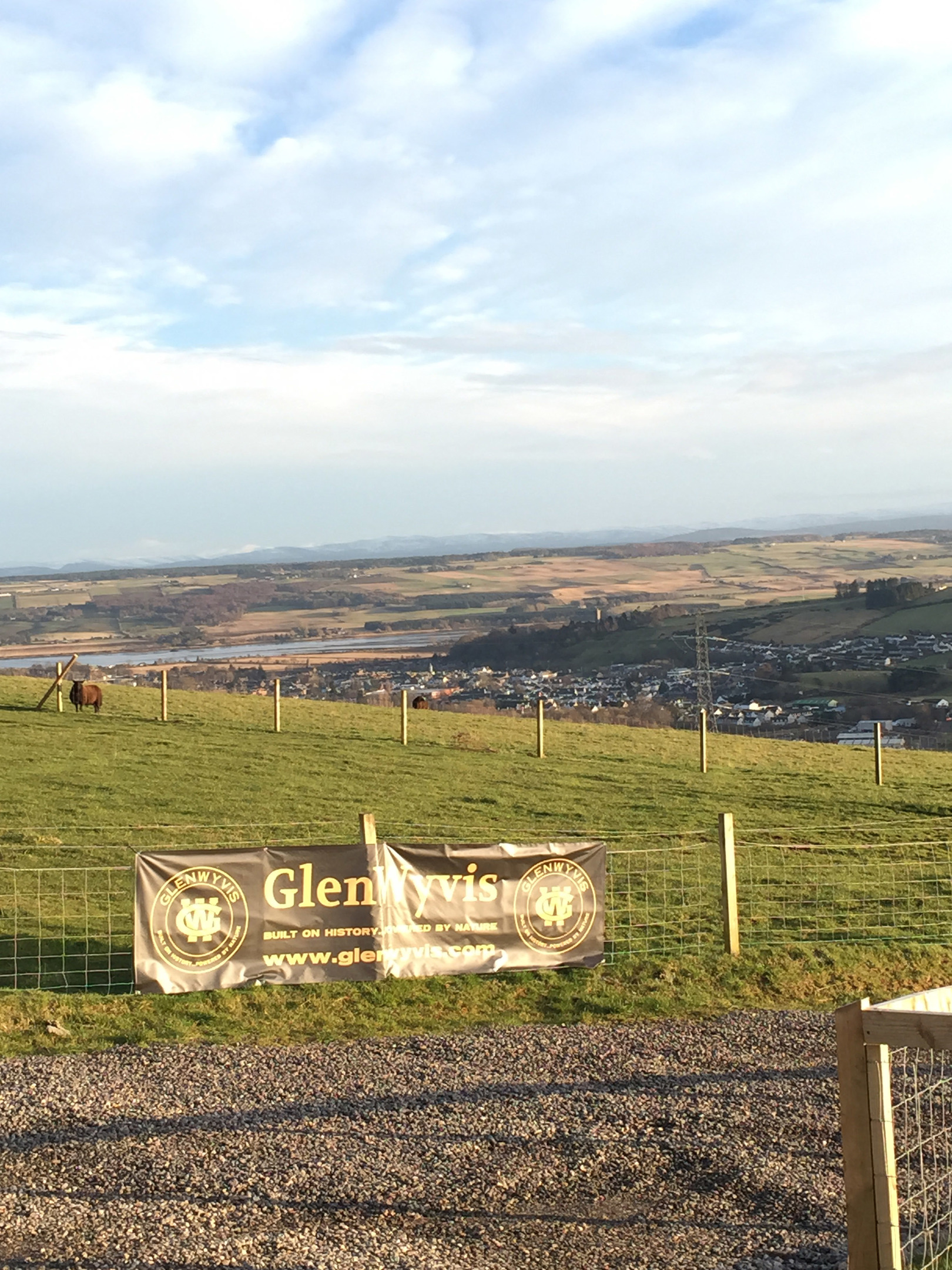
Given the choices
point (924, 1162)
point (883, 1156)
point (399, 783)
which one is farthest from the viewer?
point (399, 783)

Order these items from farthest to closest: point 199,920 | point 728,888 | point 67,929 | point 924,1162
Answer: point 67,929 < point 728,888 < point 199,920 < point 924,1162

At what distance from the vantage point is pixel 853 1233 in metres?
6.59

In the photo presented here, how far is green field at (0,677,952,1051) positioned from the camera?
535 inches

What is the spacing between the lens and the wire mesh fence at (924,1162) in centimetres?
745

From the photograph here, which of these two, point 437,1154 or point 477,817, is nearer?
point 437,1154

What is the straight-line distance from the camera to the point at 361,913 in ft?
46.5

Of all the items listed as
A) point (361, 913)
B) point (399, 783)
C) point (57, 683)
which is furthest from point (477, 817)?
point (57, 683)

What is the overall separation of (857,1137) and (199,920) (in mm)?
9034

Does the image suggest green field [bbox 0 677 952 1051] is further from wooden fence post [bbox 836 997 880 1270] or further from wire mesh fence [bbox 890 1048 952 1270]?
wooden fence post [bbox 836 997 880 1270]

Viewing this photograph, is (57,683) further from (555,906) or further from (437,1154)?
(437,1154)

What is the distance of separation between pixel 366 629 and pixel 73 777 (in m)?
160

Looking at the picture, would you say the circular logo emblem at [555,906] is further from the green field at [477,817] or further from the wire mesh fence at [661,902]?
the wire mesh fence at [661,902]

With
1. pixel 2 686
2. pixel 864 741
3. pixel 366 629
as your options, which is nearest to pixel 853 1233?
pixel 2 686

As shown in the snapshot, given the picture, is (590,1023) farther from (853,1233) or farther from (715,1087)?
(853,1233)
